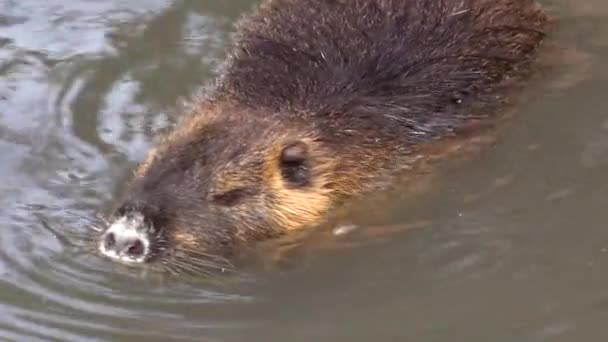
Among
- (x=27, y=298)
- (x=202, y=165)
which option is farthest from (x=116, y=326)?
(x=202, y=165)

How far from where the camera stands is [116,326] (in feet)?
16.3

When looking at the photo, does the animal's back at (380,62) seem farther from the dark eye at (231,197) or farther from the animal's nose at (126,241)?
the animal's nose at (126,241)

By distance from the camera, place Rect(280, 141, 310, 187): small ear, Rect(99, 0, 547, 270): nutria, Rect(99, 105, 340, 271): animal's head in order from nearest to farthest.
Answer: Rect(99, 105, 340, 271): animal's head, Rect(99, 0, 547, 270): nutria, Rect(280, 141, 310, 187): small ear

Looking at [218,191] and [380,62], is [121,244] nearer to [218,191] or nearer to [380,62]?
[218,191]

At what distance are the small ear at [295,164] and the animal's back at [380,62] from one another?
198mm

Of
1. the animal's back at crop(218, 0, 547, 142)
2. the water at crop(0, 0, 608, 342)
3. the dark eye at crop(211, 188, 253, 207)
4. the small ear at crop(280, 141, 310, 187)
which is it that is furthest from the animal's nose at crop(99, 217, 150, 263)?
the animal's back at crop(218, 0, 547, 142)

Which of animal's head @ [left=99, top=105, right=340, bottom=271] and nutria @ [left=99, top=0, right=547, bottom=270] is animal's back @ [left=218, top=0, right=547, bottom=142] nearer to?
nutria @ [left=99, top=0, right=547, bottom=270]

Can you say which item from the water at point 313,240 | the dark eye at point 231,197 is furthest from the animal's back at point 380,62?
the dark eye at point 231,197

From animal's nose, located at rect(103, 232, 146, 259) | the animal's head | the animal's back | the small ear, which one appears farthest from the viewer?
the animal's back

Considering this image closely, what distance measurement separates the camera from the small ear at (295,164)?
538cm

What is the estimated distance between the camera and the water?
4.98 meters

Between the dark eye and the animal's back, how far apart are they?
45 centimetres

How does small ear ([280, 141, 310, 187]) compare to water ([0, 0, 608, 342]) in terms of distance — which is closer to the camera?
water ([0, 0, 608, 342])

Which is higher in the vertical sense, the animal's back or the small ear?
the animal's back
